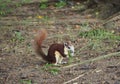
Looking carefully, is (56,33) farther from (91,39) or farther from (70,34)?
(91,39)

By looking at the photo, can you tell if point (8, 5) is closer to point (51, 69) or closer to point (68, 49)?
point (68, 49)

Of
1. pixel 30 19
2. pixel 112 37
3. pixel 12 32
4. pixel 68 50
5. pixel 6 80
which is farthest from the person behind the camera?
pixel 30 19

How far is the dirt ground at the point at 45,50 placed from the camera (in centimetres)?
675

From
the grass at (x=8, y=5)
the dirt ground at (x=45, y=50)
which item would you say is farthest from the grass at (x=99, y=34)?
the grass at (x=8, y=5)

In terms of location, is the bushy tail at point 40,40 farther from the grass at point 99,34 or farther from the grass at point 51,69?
the grass at point 99,34

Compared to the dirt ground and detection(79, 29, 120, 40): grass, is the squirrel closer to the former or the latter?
the dirt ground

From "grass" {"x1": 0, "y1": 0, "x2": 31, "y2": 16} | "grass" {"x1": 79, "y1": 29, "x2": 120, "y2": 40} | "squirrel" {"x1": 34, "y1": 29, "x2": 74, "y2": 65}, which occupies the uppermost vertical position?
"grass" {"x1": 0, "y1": 0, "x2": 31, "y2": 16}

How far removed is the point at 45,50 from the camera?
864 cm

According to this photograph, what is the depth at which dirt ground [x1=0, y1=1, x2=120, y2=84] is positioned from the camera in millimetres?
6754

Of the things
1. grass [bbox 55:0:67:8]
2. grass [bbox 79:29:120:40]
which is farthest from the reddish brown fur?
grass [bbox 55:0:67:8]

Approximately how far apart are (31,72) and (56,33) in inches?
125

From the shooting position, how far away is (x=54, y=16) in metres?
12.7

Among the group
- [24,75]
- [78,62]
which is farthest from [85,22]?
[24,75]

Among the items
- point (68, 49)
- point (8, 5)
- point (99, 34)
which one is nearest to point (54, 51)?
point (68, 49)
